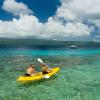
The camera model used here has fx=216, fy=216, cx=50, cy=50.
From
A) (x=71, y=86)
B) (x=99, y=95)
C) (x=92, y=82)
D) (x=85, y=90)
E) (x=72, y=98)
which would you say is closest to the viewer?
(x=72, y=98)

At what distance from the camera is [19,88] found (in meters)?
19.8

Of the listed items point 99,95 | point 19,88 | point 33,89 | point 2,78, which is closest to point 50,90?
point 33,89

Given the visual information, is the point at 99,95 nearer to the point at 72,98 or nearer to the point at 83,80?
the point at 72,98

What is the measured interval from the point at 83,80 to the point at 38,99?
8237 mm

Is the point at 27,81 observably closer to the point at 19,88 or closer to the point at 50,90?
the point at 19,88

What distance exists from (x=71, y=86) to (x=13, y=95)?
576 cm

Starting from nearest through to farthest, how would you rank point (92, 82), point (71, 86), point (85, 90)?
point (85, 90) → point (71, 86) → point (92, 82)

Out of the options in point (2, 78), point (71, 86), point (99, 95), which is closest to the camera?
point (99, 95)

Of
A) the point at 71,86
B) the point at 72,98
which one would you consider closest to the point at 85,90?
the point at 71,86

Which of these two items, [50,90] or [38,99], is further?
[50,90]

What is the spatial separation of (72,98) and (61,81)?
6251mm

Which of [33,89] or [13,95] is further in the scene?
[33,89]

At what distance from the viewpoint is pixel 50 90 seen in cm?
1908

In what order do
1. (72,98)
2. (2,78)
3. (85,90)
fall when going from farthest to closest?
(2,78), (85,90), (72,98)
